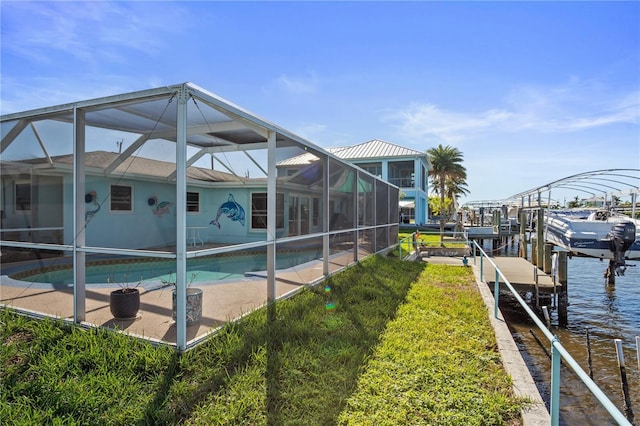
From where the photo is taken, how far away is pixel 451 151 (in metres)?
38.8

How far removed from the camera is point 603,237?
464 inches

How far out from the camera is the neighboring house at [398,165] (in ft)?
98.3

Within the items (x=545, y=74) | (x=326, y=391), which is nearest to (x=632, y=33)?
(x=545, y=74)

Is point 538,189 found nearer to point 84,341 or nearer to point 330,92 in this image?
point 330,92

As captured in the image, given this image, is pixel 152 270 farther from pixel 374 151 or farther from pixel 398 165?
pixel 398 165

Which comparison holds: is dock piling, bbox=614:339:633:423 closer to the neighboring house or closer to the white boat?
the white boat

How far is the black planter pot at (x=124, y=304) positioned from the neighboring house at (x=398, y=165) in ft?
86.3

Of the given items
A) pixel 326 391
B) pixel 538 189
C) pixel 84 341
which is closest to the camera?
pixel 326 391

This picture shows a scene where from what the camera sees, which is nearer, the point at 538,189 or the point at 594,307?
the point at 594,307

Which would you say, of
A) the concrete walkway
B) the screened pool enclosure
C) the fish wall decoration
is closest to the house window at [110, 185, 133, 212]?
the screened pool enclosure

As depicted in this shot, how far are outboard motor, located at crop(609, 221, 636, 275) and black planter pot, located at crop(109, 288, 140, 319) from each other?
13.2 m

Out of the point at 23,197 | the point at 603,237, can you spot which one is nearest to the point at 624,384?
the point at 603,237

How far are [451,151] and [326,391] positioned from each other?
3922 centimetres

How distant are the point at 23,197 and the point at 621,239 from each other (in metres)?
15.0
